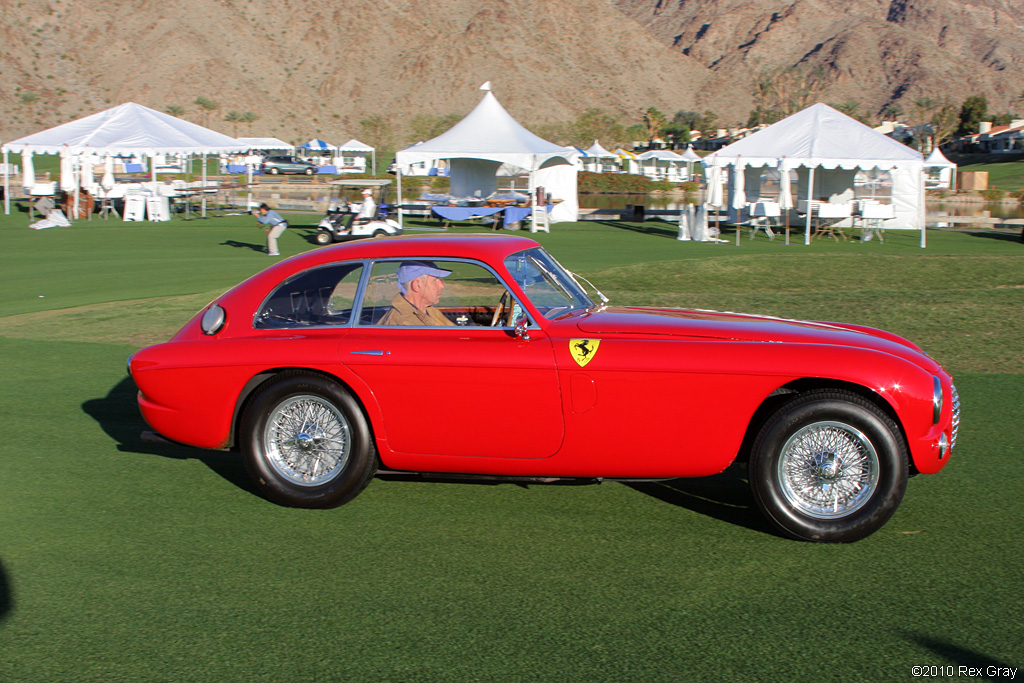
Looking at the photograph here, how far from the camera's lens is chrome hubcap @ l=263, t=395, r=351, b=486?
480 cm

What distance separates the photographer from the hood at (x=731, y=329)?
4535 millimetres

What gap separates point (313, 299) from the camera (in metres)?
5.02

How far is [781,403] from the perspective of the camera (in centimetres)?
445

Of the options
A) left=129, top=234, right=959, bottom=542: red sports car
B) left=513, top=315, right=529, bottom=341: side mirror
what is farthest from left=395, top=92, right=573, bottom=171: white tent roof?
left=513, top=315, right=529, bottom=341: side mirror

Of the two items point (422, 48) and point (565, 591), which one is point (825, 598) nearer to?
A: point (565, 591)

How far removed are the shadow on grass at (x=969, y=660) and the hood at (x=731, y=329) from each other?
61.3 inches

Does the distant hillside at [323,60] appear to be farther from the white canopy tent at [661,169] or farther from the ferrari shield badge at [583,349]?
the ferrari shield badge at [583,349]

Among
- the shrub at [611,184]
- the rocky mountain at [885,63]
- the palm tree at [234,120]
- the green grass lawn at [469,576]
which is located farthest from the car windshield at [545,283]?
the rocky mountain at [885,63]

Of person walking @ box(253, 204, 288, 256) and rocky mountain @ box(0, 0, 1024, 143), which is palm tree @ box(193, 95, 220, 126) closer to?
rocky mountain @ box(0, 0, 1024, 143)

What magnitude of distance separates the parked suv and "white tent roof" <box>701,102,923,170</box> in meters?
45.1

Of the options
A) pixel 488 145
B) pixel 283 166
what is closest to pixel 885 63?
pixel 283 166

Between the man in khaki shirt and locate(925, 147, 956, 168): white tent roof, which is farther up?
locate(925, 147, 956, 168): white tent roof

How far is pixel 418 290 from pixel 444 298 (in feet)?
0.49

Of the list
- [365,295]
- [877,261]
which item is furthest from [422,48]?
[365,295]
